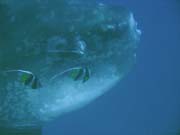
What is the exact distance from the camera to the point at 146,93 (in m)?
26.8

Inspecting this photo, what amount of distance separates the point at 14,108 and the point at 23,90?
10.4 inches

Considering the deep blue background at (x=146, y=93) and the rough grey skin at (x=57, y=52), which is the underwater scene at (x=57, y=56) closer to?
the rough grey skin at (x=57, y=52)

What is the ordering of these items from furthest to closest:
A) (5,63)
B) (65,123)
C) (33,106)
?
(65,123) → (33,106) → (5,63)

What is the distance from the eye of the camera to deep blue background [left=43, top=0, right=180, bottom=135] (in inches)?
851

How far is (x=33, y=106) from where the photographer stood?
5020 mm

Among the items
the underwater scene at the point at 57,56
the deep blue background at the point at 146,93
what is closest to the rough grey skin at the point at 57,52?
the underwater scene at the point at 57,56

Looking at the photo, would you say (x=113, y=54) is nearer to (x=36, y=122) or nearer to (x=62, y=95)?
(x=62, y=95)

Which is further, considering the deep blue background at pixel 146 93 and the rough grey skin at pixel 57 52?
the deep blue background at pixel 146 93

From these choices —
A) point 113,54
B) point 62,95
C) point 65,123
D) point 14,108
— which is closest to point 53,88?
point 62,95

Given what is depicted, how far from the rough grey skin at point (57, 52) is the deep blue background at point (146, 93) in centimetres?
1357

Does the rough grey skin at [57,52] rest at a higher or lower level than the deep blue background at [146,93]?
higher

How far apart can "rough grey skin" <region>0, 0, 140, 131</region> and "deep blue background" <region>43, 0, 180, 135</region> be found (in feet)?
44.5

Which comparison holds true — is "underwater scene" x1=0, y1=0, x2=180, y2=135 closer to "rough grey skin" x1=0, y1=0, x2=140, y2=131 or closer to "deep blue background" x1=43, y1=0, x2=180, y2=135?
"rough grey skin" x1=0, y1=0, x2=140, y2=131

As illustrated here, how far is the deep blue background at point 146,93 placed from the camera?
2162 cm
